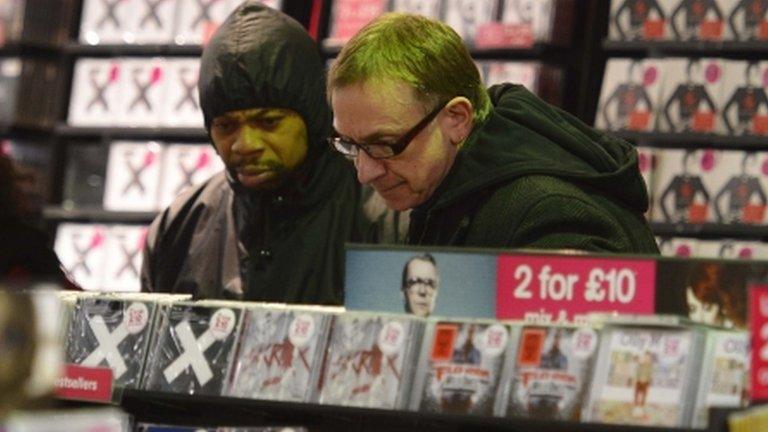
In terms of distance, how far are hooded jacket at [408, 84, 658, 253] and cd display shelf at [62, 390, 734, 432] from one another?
0.57 m

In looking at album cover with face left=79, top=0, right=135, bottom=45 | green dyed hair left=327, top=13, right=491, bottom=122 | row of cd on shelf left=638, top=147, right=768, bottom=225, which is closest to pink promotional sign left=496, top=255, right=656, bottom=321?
green dyed hair left=327, top=13, right=491, bottom=122

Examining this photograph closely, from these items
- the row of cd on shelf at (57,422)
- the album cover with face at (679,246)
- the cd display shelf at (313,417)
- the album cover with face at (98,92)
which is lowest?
the cd display shelf at (313,417)

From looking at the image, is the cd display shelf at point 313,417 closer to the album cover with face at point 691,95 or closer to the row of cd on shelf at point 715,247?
the row of cd on shelf at point 715,247

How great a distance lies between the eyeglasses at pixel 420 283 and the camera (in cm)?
214

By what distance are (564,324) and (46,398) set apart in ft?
2.87

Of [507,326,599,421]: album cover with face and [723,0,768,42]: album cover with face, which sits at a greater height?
[723,0,768,42]: album cover with face

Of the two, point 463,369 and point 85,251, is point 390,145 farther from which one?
point 85,251

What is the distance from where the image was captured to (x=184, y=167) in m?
6.85

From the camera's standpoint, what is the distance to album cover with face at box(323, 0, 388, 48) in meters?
6.57

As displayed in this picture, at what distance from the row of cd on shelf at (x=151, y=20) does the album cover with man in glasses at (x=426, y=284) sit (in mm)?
4715

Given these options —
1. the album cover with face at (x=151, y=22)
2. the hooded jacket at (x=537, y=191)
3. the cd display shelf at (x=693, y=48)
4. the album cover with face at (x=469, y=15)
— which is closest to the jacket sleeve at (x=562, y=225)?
the hooded jacket at (x=537, y=191)

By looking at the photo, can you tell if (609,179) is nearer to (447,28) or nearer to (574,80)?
(447,28)

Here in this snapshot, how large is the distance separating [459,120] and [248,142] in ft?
4.26

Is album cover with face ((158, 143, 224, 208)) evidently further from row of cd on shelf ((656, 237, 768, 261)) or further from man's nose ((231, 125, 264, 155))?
man's nose ((231, 125, 264, 155))
